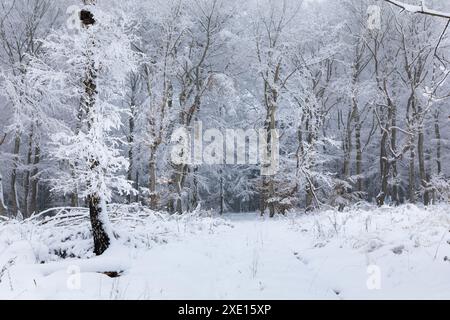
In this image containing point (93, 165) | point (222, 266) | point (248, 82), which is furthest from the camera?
point (248, 82)

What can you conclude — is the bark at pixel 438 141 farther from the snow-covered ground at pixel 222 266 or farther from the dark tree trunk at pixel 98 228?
the dark tree trunk at pixel 98 228

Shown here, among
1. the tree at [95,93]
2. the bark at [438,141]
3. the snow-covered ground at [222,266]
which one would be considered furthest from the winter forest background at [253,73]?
the tree at [95,93]

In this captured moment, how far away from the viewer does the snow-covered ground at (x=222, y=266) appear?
4133mm

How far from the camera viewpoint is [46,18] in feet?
60.3

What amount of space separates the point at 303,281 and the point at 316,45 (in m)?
18.9

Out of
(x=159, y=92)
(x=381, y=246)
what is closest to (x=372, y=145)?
(x=159, y=92)

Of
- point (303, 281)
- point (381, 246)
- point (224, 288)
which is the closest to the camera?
point (224, 288)

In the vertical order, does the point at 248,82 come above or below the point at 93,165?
above

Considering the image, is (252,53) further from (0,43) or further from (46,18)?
(0,43)

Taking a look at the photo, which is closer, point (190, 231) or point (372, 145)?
point (190, 231)

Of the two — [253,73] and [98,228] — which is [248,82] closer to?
[253,73]

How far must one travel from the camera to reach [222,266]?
5734 mm

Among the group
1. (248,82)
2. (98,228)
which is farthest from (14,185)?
(98,228)

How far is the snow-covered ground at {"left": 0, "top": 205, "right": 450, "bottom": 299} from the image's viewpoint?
4.13 meters
